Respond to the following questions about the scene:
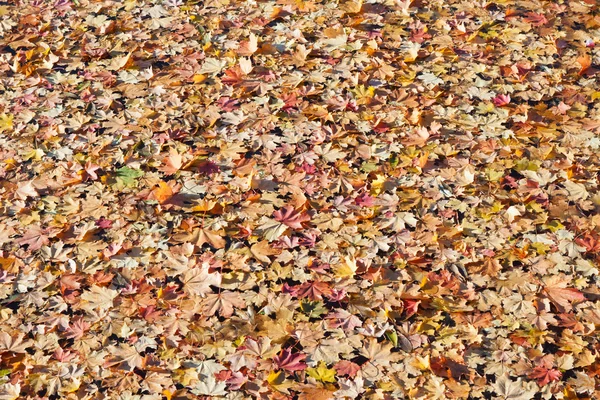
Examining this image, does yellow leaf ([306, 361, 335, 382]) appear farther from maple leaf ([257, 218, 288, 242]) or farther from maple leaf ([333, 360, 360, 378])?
maple leaf ([257, 218, 288, 242])

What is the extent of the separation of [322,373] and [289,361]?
143 mm

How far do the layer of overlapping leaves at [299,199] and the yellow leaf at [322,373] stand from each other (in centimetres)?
1

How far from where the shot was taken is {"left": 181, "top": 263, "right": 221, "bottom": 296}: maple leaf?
315 centimetres

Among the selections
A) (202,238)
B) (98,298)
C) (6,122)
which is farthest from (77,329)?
(6,122)

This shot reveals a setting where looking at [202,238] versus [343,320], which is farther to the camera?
[202,238]

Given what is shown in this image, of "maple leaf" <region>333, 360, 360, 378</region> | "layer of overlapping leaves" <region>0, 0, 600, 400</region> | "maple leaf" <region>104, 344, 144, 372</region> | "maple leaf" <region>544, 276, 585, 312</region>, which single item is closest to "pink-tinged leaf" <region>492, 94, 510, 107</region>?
"layer of overlapping leaves" <region>0, 0, 600, 400</region>

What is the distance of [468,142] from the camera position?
13.1ft

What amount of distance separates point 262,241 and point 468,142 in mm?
1376

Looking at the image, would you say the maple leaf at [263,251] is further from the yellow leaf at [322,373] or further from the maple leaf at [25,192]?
the maple leaf at [25,192]

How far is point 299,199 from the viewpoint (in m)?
3.57

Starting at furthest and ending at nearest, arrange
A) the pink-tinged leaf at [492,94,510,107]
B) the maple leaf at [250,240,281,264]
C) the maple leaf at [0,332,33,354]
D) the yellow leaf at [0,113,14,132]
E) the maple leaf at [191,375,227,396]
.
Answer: the pink-tinged leaf at [492,94,510,107] < the yellow leaf at [0,113,14,132] < the maple leaf at [250,240,281,264] < the maple leaf at [0,332,33,354] < the maple leaf at [191,375,227,396]

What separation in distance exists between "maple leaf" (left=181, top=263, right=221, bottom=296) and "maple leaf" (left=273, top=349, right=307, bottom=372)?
46 centimetres

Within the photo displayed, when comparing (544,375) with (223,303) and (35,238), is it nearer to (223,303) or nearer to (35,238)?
(223,303)

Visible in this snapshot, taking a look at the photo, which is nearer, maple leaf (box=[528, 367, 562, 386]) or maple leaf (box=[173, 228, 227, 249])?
maple leaf (box=[528, 367, 562, 386])
